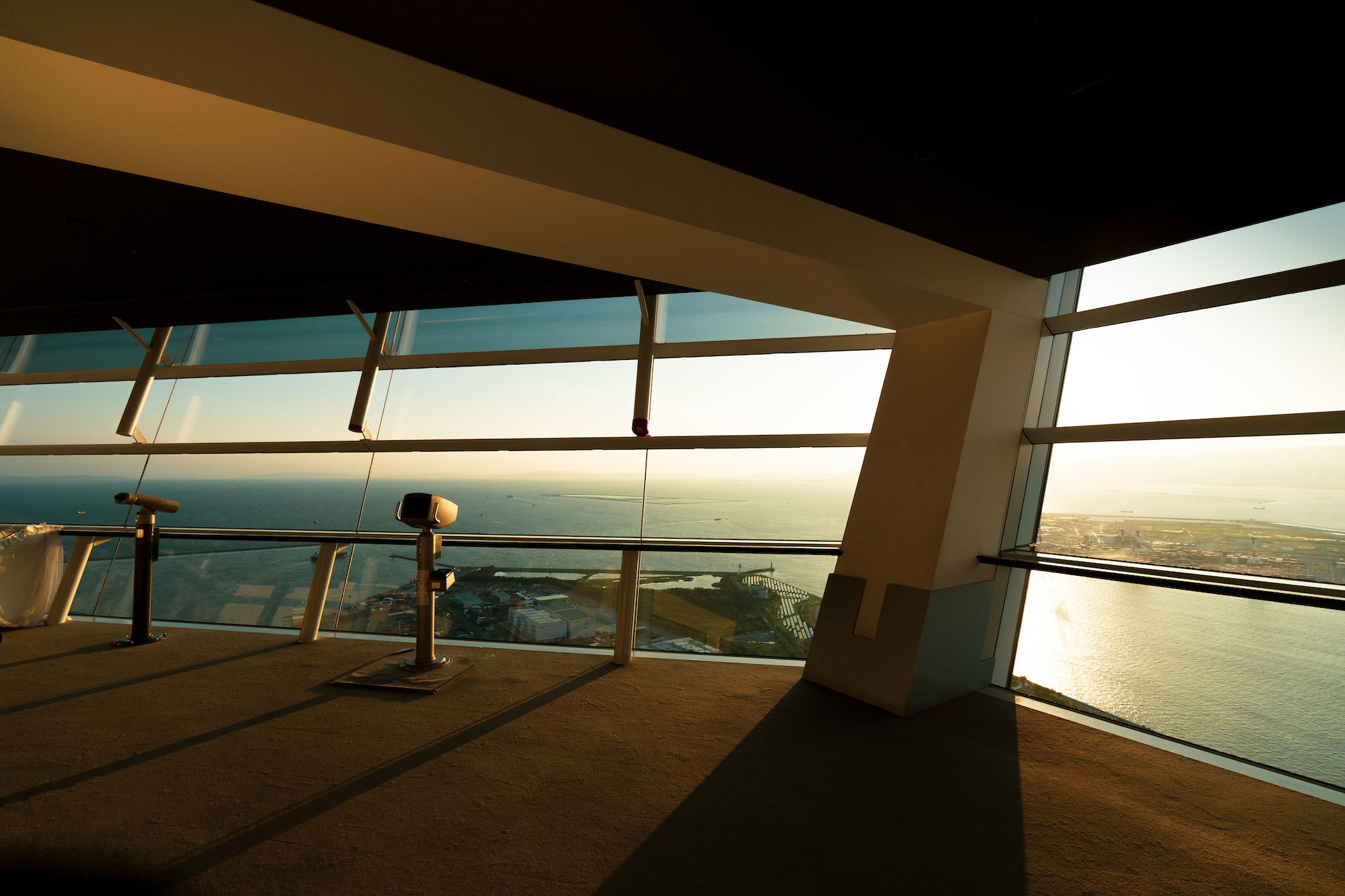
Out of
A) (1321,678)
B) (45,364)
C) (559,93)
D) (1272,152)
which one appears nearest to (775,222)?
(559,93)

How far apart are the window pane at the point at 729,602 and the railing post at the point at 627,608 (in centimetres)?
5

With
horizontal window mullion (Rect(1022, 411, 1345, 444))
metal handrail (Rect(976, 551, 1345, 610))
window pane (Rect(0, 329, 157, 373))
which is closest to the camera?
metal handrail (Rect(976, 551, 1345, 610))

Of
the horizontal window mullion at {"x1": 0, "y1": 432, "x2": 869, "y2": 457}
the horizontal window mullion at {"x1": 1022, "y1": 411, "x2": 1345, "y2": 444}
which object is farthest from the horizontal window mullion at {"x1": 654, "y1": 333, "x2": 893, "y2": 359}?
the horizontal window mullion at {"x1": 1022, "y1": 411, "x2": 1345, "y2": 444}

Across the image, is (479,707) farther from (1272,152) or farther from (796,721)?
(1272,152)

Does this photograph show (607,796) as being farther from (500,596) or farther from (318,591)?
(318,591)

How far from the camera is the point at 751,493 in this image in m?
4.56

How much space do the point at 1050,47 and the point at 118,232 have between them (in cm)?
520

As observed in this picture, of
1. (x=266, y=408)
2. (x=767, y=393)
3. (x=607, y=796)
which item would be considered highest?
(x=767, y=393)

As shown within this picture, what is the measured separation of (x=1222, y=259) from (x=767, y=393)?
2.78m

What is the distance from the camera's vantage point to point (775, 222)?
281cm

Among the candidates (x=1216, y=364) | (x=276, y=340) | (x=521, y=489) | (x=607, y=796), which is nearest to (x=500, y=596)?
(x=521, y=489)

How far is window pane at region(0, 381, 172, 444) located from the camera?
5.61 m

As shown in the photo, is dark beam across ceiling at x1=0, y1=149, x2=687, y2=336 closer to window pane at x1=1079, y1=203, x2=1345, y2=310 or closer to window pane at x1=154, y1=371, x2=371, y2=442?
window pane at x1=154, y1=371, x2=371, y2=442

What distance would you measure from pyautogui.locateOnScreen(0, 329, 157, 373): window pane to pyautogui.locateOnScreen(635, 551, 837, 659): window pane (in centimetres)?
571
